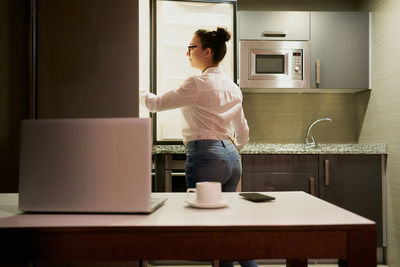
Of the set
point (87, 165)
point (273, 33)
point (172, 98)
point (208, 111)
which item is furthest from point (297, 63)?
point (87, 165)

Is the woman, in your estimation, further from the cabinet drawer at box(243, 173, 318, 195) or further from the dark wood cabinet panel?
the dark wood cabinet panel

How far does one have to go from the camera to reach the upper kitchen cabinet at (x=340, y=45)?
316 centimetres

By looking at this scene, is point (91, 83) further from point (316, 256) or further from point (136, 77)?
point (316, 256)

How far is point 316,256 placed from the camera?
31.9 inches

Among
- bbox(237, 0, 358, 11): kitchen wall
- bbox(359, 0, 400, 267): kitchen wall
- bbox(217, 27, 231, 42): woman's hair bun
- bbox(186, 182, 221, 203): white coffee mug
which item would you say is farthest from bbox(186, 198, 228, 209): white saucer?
bbox(237, 0, 358, 11): kitchen wall

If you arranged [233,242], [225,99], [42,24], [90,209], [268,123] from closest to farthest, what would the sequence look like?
[233,242], [90,209], [42,24], [225,99], [268,123]

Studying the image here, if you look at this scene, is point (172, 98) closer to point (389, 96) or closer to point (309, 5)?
point (389, 96)

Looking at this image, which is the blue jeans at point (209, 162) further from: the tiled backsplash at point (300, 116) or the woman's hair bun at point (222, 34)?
the tiled backsplash at point (300, 116)

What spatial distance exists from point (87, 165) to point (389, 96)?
2.73 m

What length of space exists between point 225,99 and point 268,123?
1.74 meters

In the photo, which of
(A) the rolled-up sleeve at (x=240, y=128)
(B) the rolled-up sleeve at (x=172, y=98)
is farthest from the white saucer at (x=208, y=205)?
(A) the rolled-up sleeve at (x=240, y=128)

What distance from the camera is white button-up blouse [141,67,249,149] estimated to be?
1.79 meters

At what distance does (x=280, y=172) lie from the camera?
2.94 m

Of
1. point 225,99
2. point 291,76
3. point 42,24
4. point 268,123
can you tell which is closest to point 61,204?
point 42,24
